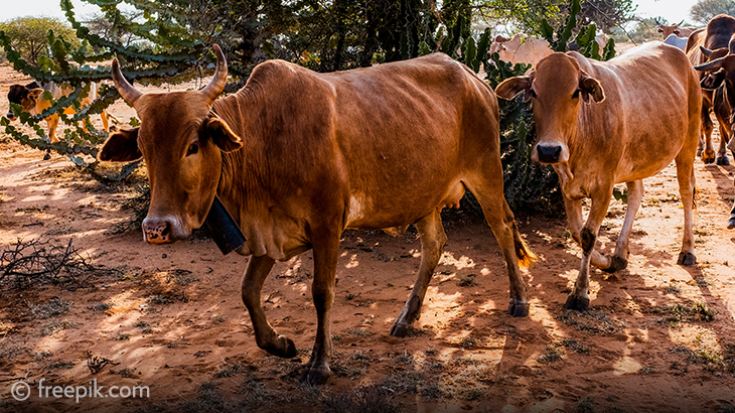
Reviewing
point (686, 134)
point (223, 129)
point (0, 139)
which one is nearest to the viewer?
point (223, 129)

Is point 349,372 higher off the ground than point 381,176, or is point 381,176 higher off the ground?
point 381,176

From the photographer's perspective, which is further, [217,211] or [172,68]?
[172,68]

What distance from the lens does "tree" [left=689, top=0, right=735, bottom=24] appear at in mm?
36656

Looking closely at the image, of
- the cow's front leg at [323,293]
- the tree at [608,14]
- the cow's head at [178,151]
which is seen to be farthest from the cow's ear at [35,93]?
the cow's front leg at [323,293]

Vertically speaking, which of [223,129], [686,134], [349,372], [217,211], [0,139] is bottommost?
[0,139]

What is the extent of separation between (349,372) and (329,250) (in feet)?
2.40

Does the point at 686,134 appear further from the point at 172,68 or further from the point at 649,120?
the point at 172,68

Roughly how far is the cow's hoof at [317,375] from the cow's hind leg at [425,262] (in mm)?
961

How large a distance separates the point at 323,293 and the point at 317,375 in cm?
44

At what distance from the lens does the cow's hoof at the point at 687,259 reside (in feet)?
22.4

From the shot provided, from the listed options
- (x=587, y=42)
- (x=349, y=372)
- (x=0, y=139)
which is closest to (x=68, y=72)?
(x=349, y=372)

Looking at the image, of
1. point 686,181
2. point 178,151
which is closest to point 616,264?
point 686,181

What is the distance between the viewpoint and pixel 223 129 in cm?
376

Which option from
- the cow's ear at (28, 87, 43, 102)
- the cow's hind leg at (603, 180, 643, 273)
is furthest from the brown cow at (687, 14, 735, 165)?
the cow's ear at (28, 87, 43, 102)
